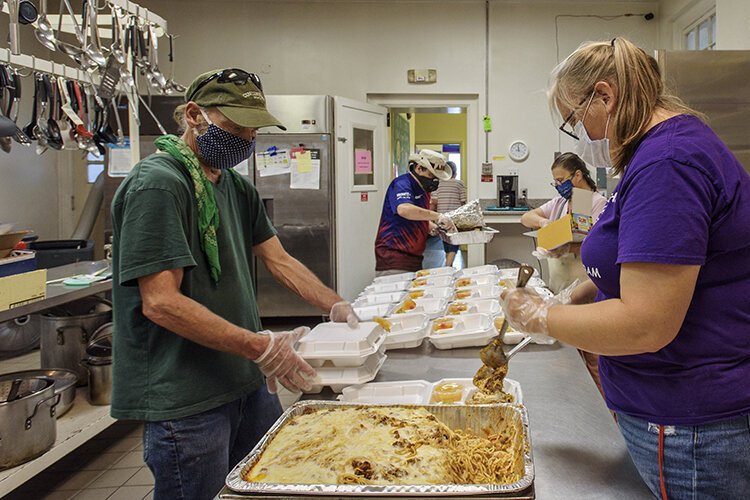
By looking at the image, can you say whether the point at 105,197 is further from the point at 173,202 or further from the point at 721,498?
the point at 721,498

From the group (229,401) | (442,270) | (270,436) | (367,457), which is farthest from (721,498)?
(442,270)

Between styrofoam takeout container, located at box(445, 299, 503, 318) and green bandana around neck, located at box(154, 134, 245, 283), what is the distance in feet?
4.28

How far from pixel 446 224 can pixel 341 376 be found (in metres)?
2.43

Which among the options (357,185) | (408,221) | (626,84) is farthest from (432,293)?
(357,185)

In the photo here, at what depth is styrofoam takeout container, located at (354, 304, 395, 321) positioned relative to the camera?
8.33ft

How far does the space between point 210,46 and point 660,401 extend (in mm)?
6299

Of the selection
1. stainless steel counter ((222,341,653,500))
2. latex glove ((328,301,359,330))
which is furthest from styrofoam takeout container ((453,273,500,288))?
latex glove ((328,301,359,330))

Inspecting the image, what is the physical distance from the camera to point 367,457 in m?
1.10

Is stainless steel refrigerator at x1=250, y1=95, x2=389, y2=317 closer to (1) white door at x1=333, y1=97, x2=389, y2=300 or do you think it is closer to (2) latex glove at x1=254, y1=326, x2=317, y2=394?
(1) white door at x1=333, y1=97, x2=389, y2=300

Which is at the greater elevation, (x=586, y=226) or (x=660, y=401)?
(x=586, y=226)

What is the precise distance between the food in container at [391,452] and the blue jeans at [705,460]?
27 centimetres

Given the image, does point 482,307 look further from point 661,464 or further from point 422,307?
point 661,464

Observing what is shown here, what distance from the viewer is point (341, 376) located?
69.9 inches

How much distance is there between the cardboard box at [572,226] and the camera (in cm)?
240
